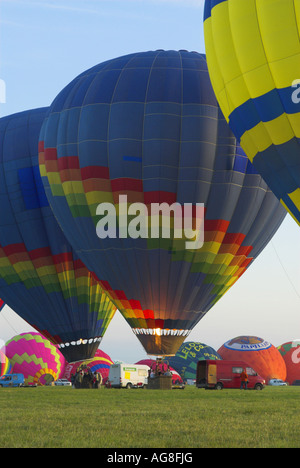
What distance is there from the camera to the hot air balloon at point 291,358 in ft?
189

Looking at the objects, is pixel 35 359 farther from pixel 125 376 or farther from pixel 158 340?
pixel 158 340

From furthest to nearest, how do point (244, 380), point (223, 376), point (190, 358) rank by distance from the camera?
point (190, 358), point (223, 376), point (244, 380)

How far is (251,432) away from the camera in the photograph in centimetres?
1043

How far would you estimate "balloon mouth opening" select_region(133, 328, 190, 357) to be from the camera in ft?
84.8

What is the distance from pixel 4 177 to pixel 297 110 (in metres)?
16.7

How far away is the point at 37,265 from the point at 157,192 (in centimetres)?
799

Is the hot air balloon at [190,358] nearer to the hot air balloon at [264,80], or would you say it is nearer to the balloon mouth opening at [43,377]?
the balloon mouth opening at [43,377]

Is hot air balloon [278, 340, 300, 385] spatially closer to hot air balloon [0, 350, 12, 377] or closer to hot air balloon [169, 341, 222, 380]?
hot air balloon [169, 341, 222, 380]

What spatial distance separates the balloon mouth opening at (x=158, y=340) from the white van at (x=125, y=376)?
30.2ft

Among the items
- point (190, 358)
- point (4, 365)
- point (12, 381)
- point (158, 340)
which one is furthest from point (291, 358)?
point (158, 340)

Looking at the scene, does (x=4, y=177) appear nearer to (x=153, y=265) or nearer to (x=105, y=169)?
(x=105, y=169)

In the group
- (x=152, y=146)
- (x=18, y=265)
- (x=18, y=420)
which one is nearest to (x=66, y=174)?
(x=152, y=146)

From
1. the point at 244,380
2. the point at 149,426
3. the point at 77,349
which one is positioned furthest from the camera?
the point at 77,349

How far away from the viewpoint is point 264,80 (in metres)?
17.2
